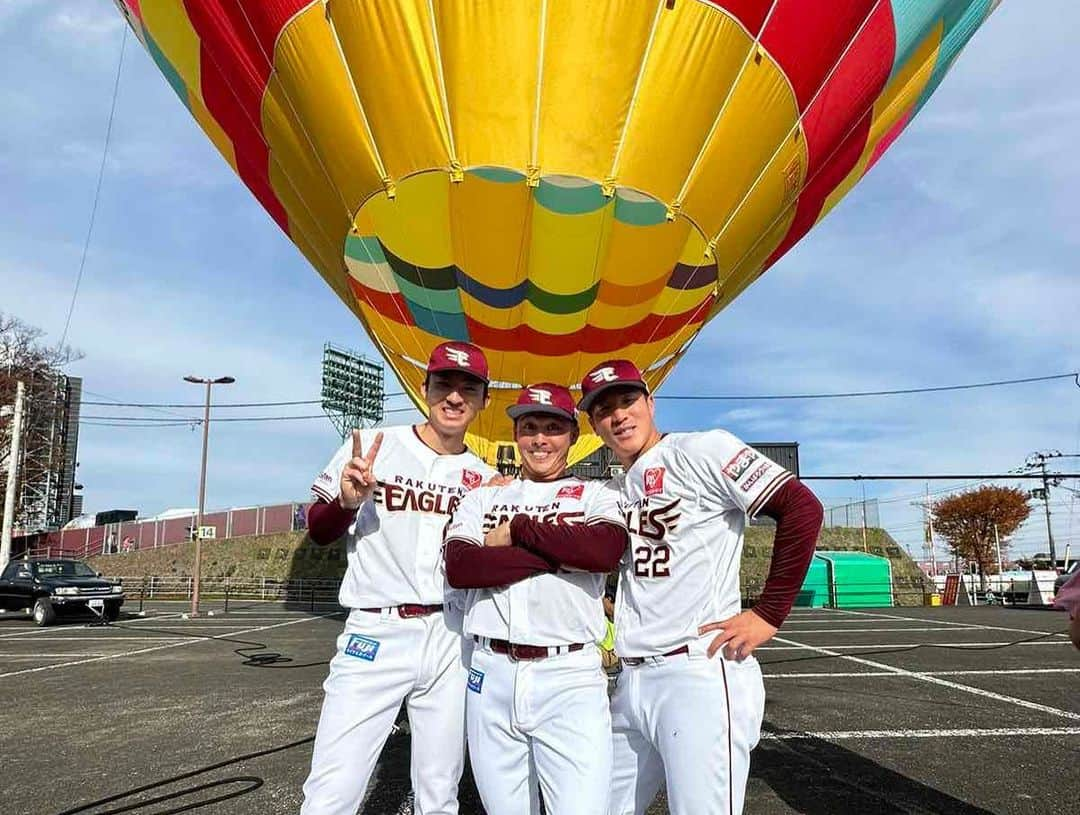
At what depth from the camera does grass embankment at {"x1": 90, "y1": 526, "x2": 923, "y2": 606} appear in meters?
33.4

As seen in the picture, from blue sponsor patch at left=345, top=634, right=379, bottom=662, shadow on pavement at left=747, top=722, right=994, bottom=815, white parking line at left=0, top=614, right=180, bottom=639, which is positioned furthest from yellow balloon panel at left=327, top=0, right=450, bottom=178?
white parking line at left=0, top=614, right=180, bottom=639

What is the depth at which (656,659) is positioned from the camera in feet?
8.36

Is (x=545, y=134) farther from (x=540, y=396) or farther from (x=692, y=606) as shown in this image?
(x=692, y=606)

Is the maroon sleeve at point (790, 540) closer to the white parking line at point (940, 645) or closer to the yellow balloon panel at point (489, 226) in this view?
the yellow balloon panel at point (489, 226)

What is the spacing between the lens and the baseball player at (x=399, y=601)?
107 inches

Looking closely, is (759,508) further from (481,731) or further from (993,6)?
(993,6)

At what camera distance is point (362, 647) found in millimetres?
2816

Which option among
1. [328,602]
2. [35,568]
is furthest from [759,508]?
[328,602]

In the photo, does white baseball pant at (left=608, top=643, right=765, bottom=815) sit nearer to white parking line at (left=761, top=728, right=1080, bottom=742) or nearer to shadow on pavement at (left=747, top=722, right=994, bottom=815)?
shadow on pavement at (left=747, top=722, right=994, bottom=815)

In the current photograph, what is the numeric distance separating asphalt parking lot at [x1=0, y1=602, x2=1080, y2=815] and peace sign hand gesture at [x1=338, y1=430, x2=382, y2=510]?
7.29 feet

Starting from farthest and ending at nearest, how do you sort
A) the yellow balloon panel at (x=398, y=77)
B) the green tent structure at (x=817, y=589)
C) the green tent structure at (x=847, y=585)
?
the green tent structure at (x=817, y=589)
the green tent structure at (x=847, y=585)
the yellow balloon panel at (x=398, y=77)

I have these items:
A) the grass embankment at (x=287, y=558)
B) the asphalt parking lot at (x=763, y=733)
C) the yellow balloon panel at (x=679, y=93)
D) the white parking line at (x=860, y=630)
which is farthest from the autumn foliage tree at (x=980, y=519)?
the yellow balloon panel at (x=679, y=93)

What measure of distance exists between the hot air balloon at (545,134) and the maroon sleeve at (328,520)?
3.01m

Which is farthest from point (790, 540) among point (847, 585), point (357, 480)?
point (847, 585)
